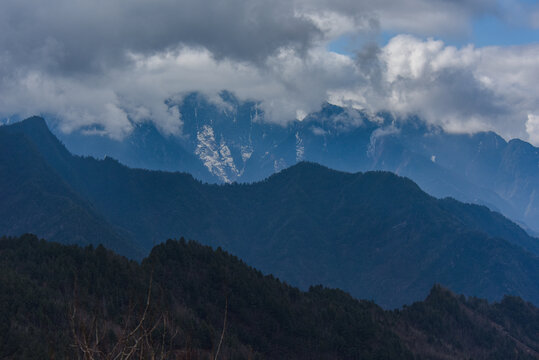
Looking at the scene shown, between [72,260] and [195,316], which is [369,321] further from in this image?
[72,260]

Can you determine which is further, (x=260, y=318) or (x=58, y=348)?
(x=260, y=318)

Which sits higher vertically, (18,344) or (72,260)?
(72,260)

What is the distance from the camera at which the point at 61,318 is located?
4973 inches

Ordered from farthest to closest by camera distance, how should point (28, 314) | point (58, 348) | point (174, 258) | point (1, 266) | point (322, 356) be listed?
point (174, 258), point (322, 356), point (1, 266), point (28, 314), point (58, 348)

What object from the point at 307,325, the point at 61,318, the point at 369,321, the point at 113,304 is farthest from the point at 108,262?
the point at 369,321

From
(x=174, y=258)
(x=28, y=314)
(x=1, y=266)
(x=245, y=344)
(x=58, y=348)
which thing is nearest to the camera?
(x=58, y=348)

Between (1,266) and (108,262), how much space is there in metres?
33.6

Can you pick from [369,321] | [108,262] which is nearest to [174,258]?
[108,262]

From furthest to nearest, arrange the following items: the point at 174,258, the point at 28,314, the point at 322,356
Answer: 1. the point at 174,258
2. the point at 322,356
3. the point at 28,314

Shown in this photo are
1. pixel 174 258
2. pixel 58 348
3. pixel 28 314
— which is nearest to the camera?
pixel 58 348

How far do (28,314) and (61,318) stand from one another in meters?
7.28

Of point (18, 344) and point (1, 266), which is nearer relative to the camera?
point (18, 344)

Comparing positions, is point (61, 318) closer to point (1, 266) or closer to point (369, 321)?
point (1, 266)

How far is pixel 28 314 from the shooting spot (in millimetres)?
122188
